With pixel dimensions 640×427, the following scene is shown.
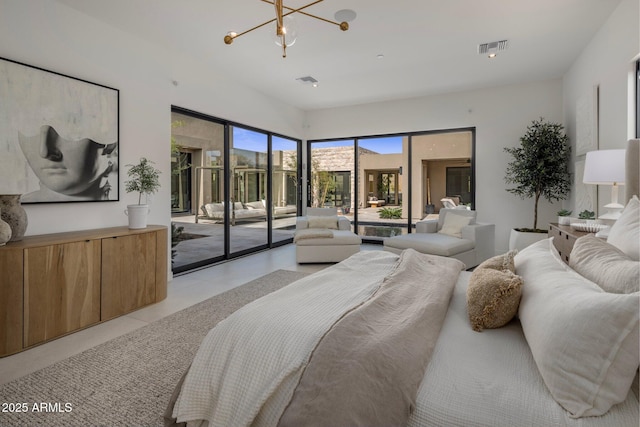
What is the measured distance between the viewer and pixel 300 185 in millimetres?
7566

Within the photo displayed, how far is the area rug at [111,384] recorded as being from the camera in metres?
1.72

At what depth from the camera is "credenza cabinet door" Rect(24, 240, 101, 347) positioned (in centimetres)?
247

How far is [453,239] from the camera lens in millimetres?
4641

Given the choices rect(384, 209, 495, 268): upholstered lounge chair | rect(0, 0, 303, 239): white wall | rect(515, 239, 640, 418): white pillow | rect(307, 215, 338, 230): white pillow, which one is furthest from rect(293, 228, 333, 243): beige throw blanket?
rect(515, 239, 640, 418): white pillow

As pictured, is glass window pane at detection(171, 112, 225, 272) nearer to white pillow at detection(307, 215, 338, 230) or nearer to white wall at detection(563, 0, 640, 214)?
white pillow at detection(307, 215, 338, 230)

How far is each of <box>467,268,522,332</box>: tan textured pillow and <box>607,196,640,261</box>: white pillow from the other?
49 centimetres

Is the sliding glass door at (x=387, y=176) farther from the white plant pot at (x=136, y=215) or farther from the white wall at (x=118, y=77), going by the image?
the white plant pot at (x=136, y=215)

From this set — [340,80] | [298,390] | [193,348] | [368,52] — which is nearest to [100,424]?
[193,348]

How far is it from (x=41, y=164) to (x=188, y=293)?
6.14ft

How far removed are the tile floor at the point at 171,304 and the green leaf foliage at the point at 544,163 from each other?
3.47 m

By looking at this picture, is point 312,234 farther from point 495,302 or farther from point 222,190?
point 495,302

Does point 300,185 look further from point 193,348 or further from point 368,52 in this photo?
point 193,348

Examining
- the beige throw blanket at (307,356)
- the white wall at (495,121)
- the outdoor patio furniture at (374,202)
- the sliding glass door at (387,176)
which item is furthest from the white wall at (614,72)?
the outdoor patio furniture at (374,202)

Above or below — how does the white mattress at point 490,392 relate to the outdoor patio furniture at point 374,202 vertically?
below
